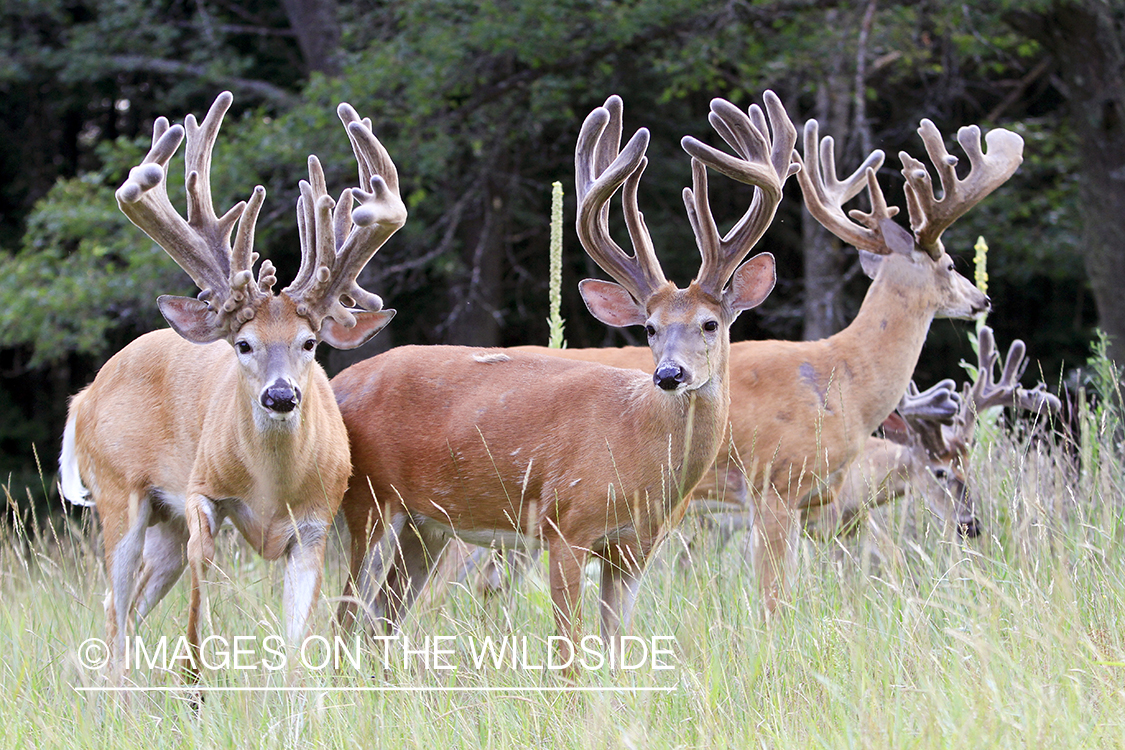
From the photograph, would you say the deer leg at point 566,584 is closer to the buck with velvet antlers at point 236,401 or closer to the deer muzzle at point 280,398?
the buck with velvet antlers at point 236,401

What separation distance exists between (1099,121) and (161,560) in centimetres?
838

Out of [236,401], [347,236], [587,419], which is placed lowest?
[587,419]

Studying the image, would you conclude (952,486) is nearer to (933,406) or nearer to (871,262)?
(933,406)

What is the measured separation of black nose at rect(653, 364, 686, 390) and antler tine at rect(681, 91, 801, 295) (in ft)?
1.66

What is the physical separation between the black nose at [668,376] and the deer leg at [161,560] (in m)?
2.08

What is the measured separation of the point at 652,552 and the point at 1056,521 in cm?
187

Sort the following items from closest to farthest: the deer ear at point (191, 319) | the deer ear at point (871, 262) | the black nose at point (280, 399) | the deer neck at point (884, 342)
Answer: the black nose at point (280, 399), the deer ear at point (191, 319), the deer neck at point (884, 342), the deer ear at point (871, 262)

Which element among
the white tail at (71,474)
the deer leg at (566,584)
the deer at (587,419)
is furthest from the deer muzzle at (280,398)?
the white tail at (71,474)

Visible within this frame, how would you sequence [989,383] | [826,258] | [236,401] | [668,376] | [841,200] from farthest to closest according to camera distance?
[826,258], [989,383], [841,200], [236,401], [668,376]

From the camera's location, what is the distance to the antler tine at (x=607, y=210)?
4.49m

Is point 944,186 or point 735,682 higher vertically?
point 944,186

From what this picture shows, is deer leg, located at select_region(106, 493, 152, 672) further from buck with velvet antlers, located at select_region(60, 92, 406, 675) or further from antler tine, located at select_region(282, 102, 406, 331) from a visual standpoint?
antler tine, located at select_region(282, 102, 406, 331)

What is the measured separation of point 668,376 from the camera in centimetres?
402

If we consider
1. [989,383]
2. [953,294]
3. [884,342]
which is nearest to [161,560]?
[884,342]
